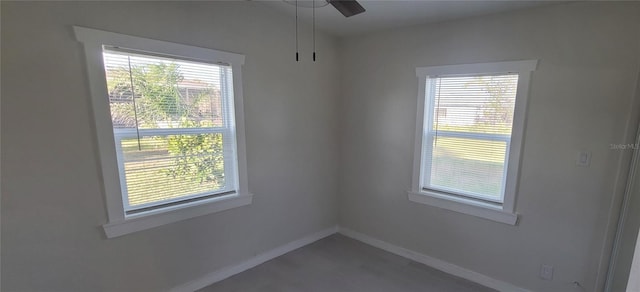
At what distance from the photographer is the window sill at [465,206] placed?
233 centimetres

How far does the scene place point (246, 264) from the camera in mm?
2693

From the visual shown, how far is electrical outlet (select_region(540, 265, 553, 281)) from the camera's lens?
7.19 feet

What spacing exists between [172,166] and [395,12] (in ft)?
7.44

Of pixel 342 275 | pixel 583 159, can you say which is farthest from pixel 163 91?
pixel 583 159

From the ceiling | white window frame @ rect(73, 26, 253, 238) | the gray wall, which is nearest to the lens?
white window frame @ rect(73, 26, 253, 238)

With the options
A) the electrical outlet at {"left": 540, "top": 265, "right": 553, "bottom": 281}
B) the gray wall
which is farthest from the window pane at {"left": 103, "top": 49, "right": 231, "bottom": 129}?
the electrical outlet at {"left": 540, "top": 265, "right": 553, "bottom": 281}

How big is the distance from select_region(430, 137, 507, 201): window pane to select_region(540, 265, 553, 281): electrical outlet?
0.61 metres

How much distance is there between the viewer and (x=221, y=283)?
2479 millimetres

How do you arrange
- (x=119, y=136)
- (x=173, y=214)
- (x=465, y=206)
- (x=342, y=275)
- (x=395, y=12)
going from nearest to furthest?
(x=119, y=136)
(x=173, y=214)
(x=395, y=12)
(x=465, y=206)
(x=342, y=275)

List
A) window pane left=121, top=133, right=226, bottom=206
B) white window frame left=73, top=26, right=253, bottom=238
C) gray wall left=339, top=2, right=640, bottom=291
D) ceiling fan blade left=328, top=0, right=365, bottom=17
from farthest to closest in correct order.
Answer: window pane left=121, top=133, right=226, bottom=206, gray wall left=339, top=2, right=640, bottom=291, white window frame left=73, top=26, right=253, bottom=238, ceiling fan blade left=328, top=0, right=365, bottom=17

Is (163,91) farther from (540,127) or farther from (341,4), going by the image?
(540,127)

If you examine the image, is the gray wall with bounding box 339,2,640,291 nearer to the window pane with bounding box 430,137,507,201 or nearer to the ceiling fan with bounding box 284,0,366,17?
the window pane with bounding box 430,137,507,201

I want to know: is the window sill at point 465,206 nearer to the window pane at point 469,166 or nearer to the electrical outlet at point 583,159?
the window pane at point 469,166

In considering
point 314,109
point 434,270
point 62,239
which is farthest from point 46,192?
point 434,270
